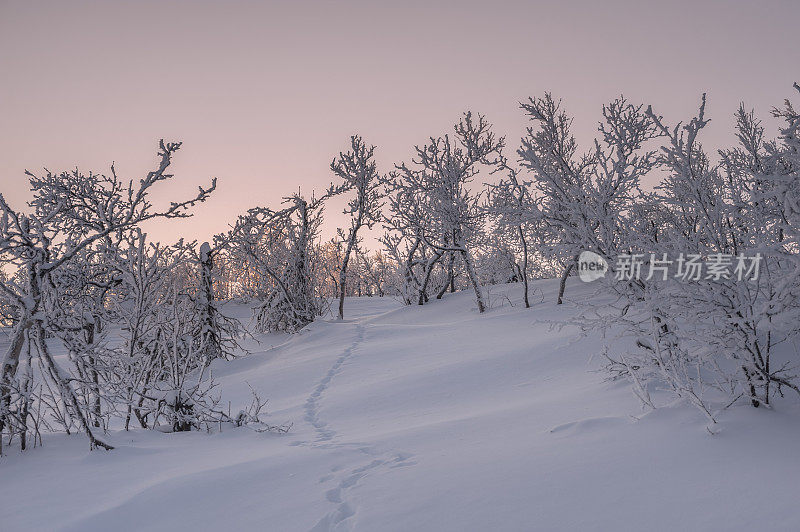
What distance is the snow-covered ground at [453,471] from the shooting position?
2486mm

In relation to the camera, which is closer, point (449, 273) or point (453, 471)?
point (453, 471)

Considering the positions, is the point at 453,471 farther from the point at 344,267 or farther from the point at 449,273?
the point at 449,273

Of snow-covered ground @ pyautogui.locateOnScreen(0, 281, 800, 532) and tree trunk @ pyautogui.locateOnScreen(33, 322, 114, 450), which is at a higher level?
tree trunk @ pyautogui.locateOnScreen(33, 322, 114, 450)

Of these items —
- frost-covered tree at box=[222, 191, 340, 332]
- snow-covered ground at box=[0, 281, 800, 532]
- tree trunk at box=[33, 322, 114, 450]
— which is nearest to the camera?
snow-covered ground at box=[0, 281, 800, 532]

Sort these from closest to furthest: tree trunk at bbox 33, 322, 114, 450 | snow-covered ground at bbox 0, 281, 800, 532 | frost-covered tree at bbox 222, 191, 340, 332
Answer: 1. snow-covered ground at bbox 0, 281, 800, 532
2. tree trunk at bbox 33, 322, 114, 450
3. frost-covered tree at bbox 222, 191, 340, 332

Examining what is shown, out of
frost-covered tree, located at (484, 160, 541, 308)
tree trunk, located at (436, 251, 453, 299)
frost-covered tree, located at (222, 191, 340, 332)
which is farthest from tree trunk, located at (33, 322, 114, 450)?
tree trunk, located at (436, 251, 453, 299)

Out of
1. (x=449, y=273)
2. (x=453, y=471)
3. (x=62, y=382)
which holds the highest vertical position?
(x=449, y=273)

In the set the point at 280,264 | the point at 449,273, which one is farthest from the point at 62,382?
the point at 449,273

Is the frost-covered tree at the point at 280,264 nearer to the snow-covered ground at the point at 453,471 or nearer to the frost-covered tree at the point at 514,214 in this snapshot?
Answer: the frost-covered tree at the point at 514,214

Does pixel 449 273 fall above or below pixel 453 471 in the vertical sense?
above

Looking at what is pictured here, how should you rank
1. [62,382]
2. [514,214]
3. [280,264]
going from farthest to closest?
[280,264] → [514,214] → [62,382]

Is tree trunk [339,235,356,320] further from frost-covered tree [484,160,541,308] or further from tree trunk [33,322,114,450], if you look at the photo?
tree trunk [33,322,114,450]

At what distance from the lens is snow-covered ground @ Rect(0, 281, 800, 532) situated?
2.49 meters

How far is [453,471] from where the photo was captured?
308 cm
